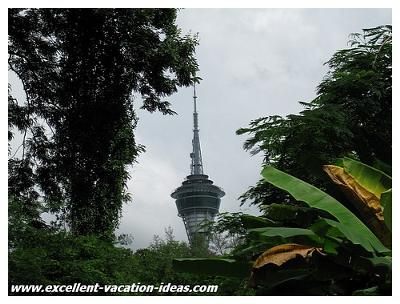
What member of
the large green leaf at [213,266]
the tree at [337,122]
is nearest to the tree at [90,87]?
the tree at [337,122]

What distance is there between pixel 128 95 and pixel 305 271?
205 inches

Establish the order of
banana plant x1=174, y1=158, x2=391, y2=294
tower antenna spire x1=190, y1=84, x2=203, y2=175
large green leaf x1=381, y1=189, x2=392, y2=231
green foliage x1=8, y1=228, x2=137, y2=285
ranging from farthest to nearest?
tower antenna spire x1=190, y1=84, x2=203, y2=175
green foliage x1=8, y1=228, x2=137, y2=285
large green leaf x1=381, y1=189, x2=392, y2=231
banana plant x1=174, y1=158, x2=391, y2=294

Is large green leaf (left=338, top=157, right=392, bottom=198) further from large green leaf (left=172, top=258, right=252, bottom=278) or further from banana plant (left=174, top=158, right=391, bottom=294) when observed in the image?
large green leaf (left=172, top=258, right=252, bottom=278)

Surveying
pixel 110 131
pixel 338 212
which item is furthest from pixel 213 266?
pixel 110 131

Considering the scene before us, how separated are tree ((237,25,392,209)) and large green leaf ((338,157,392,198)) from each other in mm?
2007

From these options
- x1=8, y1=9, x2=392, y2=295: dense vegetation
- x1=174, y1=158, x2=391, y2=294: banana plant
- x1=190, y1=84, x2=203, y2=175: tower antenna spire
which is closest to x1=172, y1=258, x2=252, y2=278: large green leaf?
x1=174, y1=158, x2=391, y2=294: banana plant

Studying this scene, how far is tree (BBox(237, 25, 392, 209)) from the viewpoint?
25.8ft

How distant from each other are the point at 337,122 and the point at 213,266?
3544 mm

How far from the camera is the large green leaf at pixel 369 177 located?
513cm

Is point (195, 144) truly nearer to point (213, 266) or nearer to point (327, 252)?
point (213, 266)

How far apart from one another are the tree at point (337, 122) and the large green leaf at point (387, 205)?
2340 mm

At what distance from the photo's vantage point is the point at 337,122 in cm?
795

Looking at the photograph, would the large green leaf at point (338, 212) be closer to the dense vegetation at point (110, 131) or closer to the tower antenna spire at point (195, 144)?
the dense vegetation at point (110, 131)

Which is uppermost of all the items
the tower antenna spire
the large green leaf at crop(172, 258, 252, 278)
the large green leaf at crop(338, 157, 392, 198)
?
the tower antenna spire
